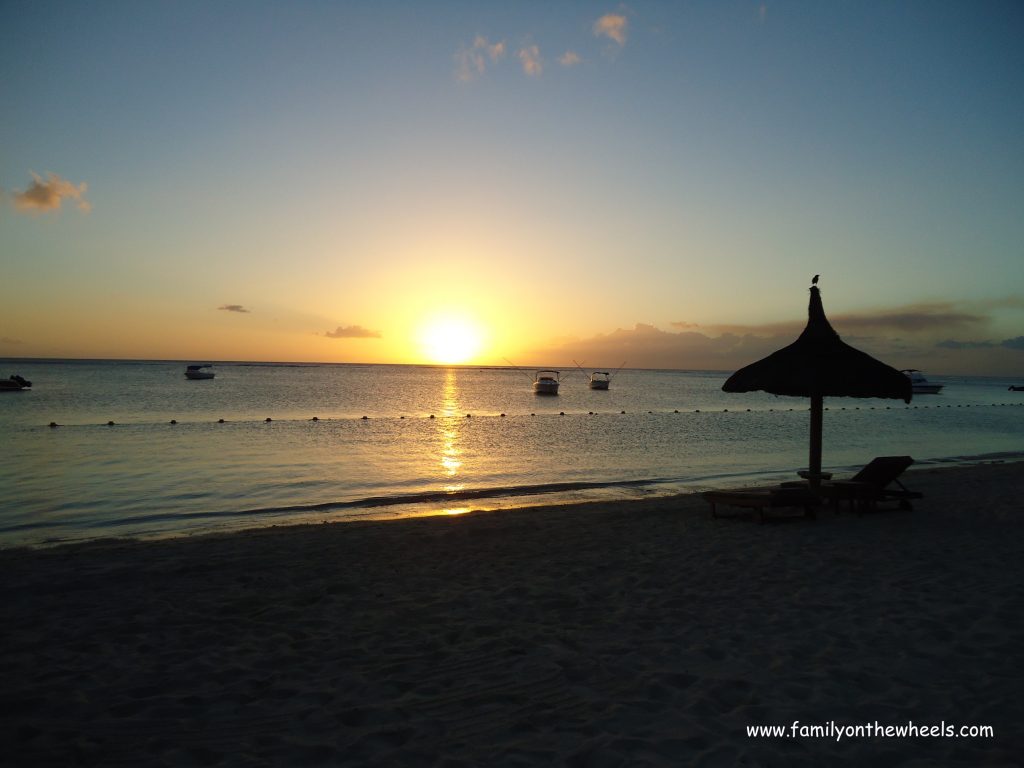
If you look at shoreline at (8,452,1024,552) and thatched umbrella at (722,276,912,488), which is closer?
thatched umbrella at (722,276,912,488)

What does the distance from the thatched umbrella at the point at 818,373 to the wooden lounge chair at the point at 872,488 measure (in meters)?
0.37

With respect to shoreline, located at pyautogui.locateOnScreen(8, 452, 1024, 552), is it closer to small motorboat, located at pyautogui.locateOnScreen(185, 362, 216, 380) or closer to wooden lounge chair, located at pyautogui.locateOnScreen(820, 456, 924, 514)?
wooden lounge chair, located at pyautogui.locateOnScreen(820, 456, 924, 514)

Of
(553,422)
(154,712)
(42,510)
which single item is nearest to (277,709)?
(154,712)

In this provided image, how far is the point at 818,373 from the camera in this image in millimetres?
10875

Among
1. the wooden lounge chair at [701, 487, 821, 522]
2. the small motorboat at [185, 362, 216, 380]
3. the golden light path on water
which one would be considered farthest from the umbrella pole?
the small motorboat at [185, 362, 216, 380]

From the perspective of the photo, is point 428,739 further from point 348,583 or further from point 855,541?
point 855,541

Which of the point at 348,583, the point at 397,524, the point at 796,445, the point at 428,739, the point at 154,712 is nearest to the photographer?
the point at 428,739

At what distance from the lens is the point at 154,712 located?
169 inches

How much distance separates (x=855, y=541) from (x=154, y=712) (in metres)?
8.69

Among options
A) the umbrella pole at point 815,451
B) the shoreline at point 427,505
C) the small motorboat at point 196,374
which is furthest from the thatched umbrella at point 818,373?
the small motorboat at point 196,374

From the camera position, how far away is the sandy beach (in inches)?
153

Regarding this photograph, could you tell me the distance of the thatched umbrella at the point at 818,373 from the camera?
1083cm

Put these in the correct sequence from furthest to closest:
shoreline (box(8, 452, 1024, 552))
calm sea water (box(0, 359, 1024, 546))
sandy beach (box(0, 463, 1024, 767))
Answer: calm sea water (box(0, 359, 1024, 546)), shoreline (box(8, 452, 1024, 552)), sandy beach (box(0, 463, 1024, 767))

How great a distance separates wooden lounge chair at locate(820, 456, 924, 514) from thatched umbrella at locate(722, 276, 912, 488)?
1.20ft
